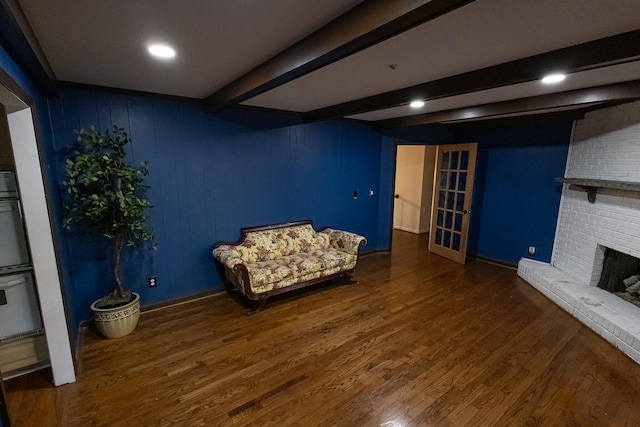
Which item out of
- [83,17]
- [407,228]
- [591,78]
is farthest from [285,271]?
[407,228]

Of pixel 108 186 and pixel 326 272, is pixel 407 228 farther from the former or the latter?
pixel 108 186

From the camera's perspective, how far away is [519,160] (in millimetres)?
4402

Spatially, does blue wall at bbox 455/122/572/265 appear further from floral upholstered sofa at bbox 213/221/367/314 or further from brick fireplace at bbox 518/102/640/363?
floral upholstered sofa at bbox 213/221/367/314

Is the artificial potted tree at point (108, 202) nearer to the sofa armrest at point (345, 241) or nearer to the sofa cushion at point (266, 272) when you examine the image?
the sofa cushion at point (266, 272)

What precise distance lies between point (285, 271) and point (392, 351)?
1.33 meters

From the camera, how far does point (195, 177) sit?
323 centimetres

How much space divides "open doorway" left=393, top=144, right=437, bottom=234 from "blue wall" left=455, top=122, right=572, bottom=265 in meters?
1.32

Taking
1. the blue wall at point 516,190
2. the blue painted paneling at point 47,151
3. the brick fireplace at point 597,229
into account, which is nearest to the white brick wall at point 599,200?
the brick fireplace at point 597,229

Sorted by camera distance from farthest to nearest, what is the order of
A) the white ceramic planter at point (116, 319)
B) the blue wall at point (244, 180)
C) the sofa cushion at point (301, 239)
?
the sofa cushion at point (301, 239) → the blue wall at point (244, 180) → the white ceramic planter at point (116, 319)

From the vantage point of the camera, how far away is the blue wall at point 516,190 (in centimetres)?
409

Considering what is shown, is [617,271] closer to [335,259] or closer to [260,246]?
[335,259]

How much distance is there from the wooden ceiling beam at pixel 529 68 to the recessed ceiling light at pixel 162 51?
1.79 metres

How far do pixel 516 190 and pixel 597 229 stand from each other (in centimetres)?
118

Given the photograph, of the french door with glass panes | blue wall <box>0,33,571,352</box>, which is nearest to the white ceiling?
blue wall <box>0,33,571,352</box>
